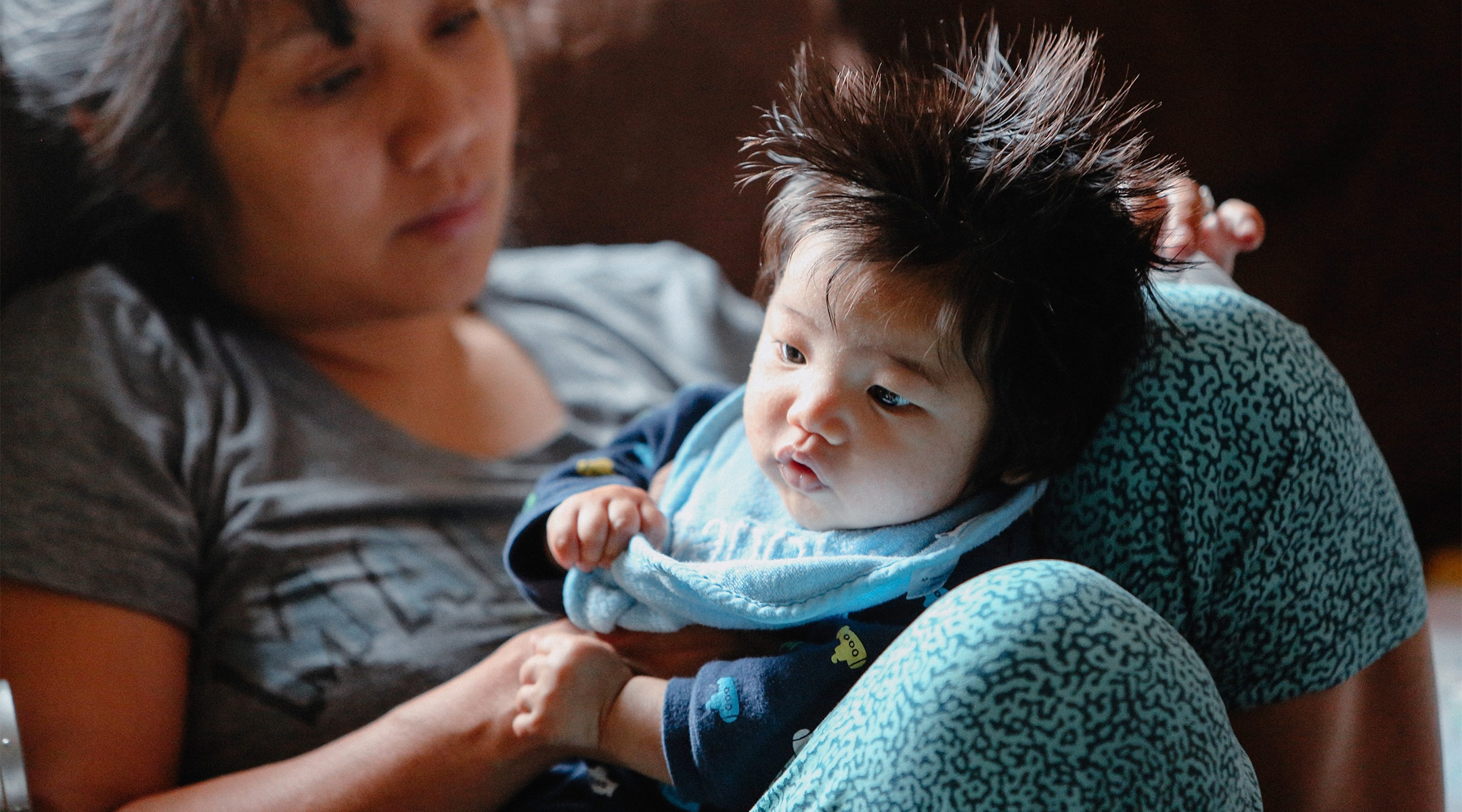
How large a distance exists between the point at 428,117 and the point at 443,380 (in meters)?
0.27

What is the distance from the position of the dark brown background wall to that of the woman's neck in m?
0.22

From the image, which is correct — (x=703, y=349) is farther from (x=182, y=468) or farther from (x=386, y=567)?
(x=182, y=468)

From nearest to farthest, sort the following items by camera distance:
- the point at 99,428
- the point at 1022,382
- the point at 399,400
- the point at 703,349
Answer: the point at 1022,382 < the point at 99,428 < the point at 399,400 < the point at 703,349

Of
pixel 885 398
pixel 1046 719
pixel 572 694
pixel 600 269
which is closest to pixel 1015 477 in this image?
pixel 885 398

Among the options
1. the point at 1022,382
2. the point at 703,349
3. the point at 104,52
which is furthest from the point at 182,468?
the point at 1022,382

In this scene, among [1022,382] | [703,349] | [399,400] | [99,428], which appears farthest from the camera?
[703,349]

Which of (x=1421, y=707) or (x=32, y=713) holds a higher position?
(x=1421, y=707)

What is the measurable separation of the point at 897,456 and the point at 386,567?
0.48 m

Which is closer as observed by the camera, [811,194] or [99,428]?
[811,194]

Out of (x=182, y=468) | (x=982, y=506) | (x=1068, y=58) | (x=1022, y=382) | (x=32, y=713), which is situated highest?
(x=1068, y=58)

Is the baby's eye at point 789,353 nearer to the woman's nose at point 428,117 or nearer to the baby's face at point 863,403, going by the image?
the baby's face at point 863,403

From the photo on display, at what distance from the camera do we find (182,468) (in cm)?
84

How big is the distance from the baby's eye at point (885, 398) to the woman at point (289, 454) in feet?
0.48

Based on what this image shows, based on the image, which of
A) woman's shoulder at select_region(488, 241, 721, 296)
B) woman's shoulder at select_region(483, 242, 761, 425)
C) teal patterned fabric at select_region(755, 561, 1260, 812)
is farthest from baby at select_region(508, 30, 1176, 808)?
woman's shoulder at select_region(488, 241, 721, 296)
